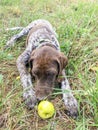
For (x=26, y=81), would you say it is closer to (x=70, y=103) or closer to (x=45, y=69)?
(x=45, y=69)

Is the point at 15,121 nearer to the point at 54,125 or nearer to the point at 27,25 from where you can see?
the point at 54,125

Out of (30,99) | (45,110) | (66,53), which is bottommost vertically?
(45,110)

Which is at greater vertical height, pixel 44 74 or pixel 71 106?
pixel 44 74

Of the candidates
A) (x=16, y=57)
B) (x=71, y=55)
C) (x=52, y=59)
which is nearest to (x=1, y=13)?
(x=16, y=57)

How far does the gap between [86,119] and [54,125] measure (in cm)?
39

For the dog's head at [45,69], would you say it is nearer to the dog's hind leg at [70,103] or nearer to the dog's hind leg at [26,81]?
the dog's hind leg at [26,81]

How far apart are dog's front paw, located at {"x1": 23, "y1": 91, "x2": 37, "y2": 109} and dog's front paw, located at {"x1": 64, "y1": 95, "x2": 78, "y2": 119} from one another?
1.34ft

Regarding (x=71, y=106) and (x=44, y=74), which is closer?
(x=71, y=106)

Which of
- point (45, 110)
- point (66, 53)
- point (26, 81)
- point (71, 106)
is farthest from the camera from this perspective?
point (66, 53)

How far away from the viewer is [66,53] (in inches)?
219

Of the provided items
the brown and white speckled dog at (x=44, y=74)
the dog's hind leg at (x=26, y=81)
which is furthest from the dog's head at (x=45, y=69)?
the dog's hind leg at (x=26, y=81)

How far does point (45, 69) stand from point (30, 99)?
17.6 inches

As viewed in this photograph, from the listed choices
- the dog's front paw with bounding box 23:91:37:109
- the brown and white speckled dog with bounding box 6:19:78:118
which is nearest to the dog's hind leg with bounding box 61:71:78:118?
the brown and white speckled dog with bounding box 6:19:78:118

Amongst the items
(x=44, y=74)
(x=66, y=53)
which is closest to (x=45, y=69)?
(x=44, y=74)
